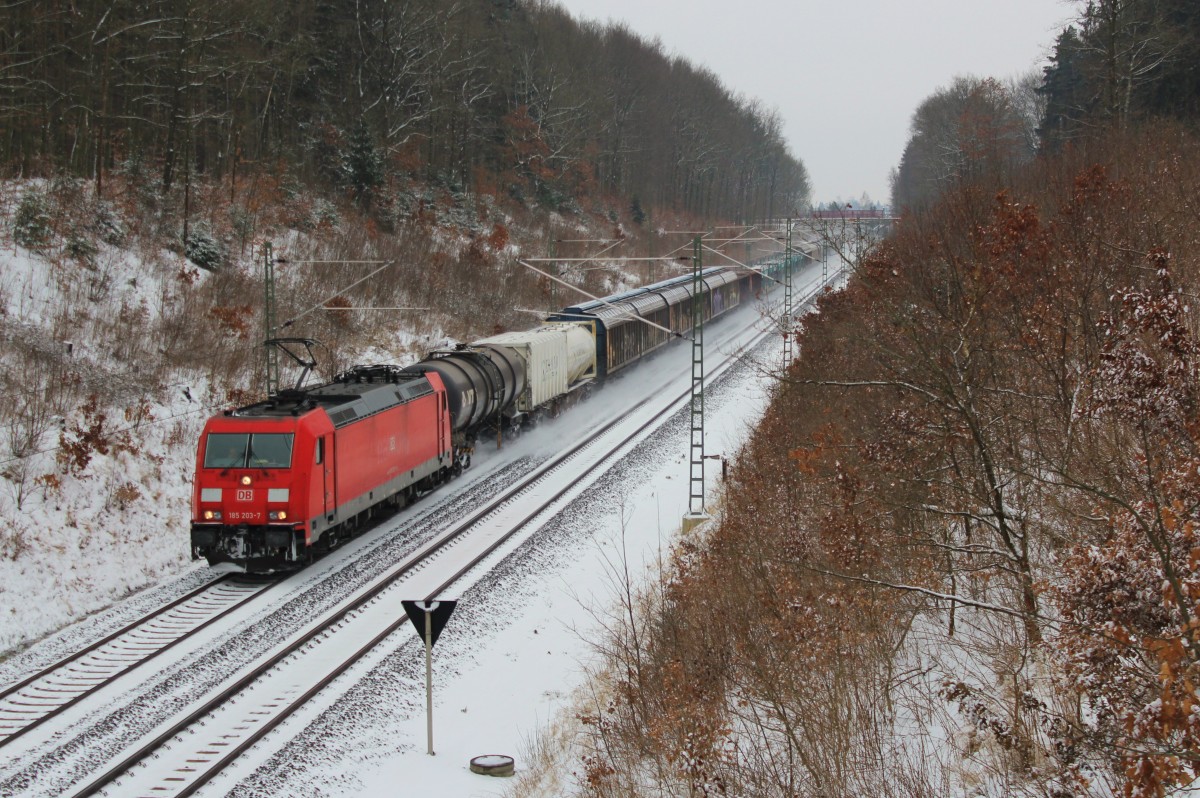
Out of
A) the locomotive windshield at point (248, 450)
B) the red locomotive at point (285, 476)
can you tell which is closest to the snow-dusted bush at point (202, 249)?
the red locomotive at point (285, 476)

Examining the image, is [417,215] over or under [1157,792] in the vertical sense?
over

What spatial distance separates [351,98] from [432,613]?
154ft

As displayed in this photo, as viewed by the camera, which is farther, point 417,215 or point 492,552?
point 417,215

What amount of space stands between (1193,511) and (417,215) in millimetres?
50545

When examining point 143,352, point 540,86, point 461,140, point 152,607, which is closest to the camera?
point 152,607

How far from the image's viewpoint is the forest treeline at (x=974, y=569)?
560cm

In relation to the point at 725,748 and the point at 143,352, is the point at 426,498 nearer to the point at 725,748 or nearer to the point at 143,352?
the point at 143,352

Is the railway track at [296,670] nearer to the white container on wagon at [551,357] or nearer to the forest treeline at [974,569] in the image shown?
the forest treeline at [974,569]

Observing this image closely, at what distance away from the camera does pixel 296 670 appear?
560 inches

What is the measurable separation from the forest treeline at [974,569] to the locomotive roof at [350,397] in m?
6.56

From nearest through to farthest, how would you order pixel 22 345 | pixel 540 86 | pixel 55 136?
pixel 22 345 → pixel 55 136 → pixel 540 86

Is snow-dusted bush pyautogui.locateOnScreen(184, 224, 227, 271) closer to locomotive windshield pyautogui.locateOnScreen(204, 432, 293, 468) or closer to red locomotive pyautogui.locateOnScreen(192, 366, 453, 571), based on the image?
red locomotive pyautogui.locateOnScreen(192, 366, 453, 571)

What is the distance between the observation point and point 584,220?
244ft

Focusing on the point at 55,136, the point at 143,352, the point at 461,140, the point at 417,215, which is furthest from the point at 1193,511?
the point at 461,140
